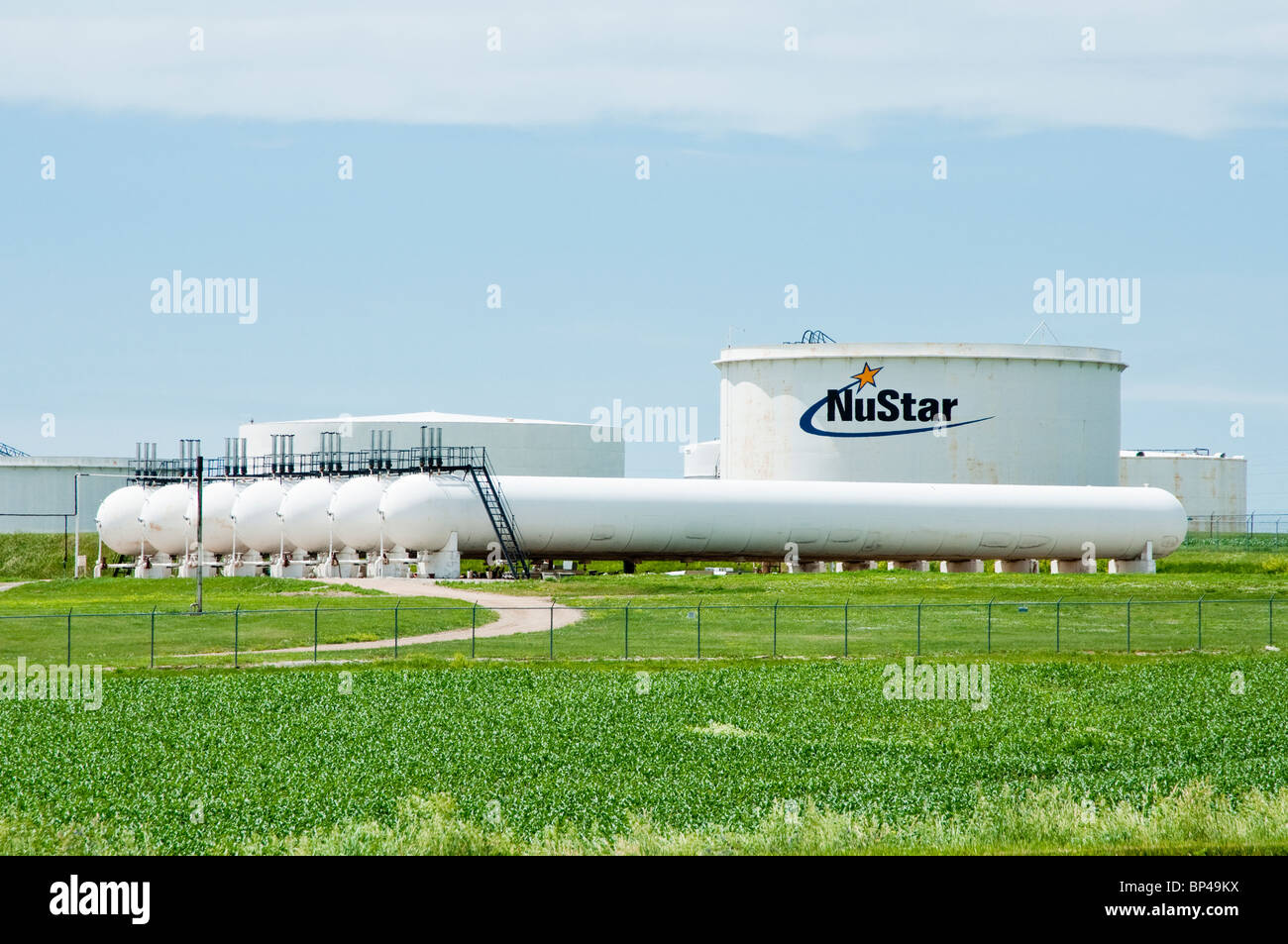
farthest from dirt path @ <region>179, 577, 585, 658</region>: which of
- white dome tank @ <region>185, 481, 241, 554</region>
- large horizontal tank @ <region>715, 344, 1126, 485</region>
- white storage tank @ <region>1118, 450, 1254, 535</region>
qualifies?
white storage tank @ <region>1118, 450, 1254, 535</region>

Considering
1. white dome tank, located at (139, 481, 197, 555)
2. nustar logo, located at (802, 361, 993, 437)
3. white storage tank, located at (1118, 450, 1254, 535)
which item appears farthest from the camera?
white storage tank, located at (1118, 450, 1254, 535)

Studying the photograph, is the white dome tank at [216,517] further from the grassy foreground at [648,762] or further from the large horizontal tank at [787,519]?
the grassy foreground at [648,762]

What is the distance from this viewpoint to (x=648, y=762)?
981 inches

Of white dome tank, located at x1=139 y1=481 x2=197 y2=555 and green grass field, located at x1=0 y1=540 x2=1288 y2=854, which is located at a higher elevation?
white dome tank, located at x1=139 y1=481 x2=197 y2=555

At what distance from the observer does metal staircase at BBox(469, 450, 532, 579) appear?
64.1 m

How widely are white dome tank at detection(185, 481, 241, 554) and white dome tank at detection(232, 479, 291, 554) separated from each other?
25.4 inches

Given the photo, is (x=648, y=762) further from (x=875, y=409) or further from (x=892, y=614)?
(x=875, y=409)

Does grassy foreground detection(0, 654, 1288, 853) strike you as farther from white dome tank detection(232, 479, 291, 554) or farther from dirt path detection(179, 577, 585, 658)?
white dome tank detection(232, 479, 291, 554)

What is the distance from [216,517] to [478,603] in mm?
20999

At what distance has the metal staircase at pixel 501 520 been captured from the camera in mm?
64125

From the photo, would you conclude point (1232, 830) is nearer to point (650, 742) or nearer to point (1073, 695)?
point (650, 742)

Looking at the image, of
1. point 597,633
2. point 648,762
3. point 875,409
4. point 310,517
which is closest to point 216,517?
point 310,517

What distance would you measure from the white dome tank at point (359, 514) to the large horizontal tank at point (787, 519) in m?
1.11

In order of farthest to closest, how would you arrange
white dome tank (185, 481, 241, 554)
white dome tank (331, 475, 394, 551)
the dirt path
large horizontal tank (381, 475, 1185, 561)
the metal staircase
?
white dome tank (185, 481, 241, 554) → white dome tank (331, 475, 394, 551) → large horizontal tank (381, 475, 1185, 561) → the metal staircase → the dirt path
